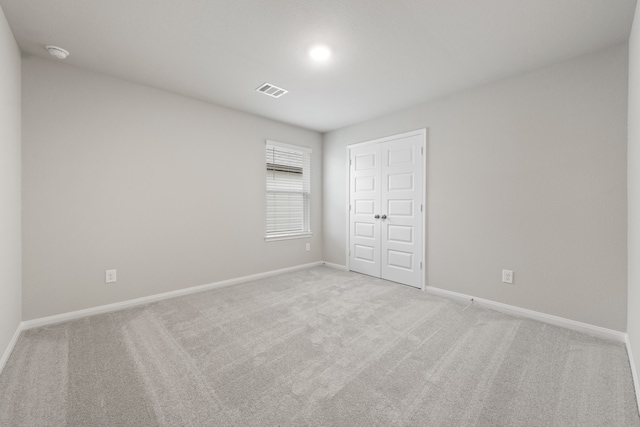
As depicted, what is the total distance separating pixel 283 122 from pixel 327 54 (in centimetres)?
208

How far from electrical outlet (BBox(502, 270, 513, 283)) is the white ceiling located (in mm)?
2038

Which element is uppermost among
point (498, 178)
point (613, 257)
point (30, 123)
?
point (30, 123)

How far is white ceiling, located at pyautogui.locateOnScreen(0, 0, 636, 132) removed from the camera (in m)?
1.86

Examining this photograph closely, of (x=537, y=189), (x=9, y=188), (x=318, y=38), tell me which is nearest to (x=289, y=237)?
(x=318, y=38)

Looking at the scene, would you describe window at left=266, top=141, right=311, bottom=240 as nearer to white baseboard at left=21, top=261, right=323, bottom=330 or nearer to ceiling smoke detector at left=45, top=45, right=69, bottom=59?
A: white baseboard at left=21, top=261, right=323, bottom=330

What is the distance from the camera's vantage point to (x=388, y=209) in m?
3.99

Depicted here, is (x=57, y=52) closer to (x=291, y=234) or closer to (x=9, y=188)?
(x=9, y=188)

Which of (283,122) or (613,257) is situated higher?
(283,122)

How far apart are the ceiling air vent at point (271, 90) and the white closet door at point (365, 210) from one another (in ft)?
5.29

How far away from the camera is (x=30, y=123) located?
2432 millimetres

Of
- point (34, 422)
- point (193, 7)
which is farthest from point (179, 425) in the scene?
point (193, 7)

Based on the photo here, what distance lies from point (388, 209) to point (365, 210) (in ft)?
1.39

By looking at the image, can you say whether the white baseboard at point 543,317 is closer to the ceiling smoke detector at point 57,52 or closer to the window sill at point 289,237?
the window sill at point 289,237

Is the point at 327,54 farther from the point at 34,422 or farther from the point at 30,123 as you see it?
the point at 34,422
